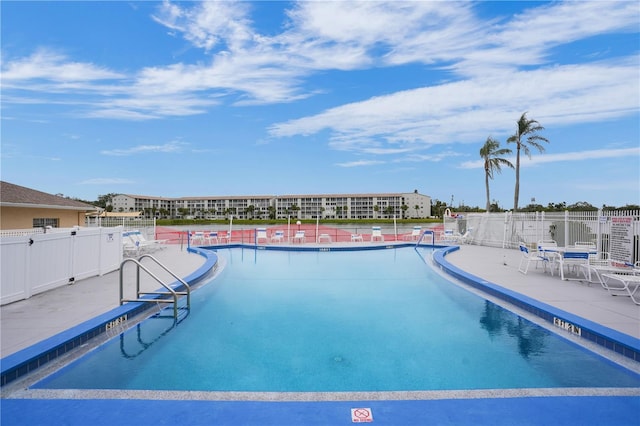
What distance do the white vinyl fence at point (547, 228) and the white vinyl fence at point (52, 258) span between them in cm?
1242

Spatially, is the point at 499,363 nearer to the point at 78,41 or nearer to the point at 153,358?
the point at 153,358

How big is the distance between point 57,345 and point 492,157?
34.3 meters

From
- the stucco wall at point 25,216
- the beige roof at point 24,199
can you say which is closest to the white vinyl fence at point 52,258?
the beige roof at point 24,199

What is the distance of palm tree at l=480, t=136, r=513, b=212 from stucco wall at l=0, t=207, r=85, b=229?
30.8 metres

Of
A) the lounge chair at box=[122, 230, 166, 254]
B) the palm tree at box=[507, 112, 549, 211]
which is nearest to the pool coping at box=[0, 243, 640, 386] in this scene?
the lounge chair at box=[122, 230, 166, 254]

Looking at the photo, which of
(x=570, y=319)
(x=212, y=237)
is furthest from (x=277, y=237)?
(x=570, y=319)

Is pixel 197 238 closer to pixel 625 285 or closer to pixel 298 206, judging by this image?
pixel 625 285

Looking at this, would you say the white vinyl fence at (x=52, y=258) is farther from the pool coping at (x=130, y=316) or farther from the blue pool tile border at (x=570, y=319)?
the blue pool tile border at (x=570, y=319)

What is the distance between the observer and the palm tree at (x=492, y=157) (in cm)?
3175

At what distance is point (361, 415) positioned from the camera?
2635 millimetres

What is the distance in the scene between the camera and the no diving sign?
8.41ft

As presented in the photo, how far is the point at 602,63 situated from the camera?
1299cm

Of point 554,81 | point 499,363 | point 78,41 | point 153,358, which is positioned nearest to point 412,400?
point 499,363

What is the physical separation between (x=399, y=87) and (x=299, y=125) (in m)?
17.4
